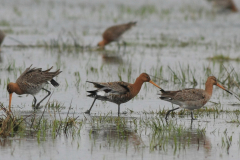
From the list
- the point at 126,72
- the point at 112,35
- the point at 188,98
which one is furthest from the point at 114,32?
the point at 188,98

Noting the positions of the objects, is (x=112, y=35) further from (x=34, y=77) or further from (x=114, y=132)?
(x=114, y=132)

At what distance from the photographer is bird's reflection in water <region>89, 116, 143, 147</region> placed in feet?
23.6

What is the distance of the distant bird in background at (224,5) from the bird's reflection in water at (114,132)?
76.5 ft

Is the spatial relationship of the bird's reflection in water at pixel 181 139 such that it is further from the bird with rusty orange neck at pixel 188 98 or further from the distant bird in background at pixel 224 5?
the distant bird in background at pixel 224 5

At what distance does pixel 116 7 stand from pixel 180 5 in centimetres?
A: 452

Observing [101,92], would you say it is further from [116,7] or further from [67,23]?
[116,7]

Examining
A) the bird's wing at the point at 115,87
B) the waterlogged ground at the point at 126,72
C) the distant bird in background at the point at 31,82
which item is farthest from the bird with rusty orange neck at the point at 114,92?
the distant bird in background at the point at 31,82

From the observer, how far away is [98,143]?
7.11 meters

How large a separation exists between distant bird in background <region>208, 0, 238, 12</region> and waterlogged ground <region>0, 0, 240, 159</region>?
740mm

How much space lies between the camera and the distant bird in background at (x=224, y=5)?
100 ft

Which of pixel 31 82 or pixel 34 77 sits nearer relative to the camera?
pixel 31 82

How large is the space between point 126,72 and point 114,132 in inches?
239

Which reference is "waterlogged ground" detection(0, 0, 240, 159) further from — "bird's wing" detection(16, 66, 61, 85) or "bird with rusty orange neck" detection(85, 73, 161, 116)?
"bird's wing" detection(16, 66, 61, 85)

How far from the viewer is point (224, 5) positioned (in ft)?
101
